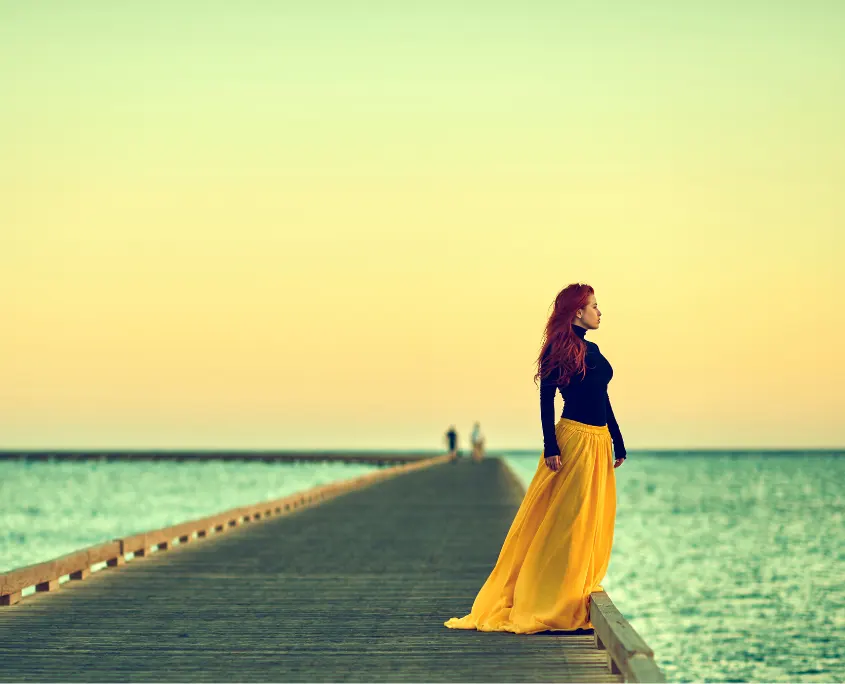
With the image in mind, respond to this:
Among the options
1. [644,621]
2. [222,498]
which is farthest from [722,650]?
[222,498]

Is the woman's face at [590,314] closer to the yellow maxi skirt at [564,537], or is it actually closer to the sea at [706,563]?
the yellow maxi skirt at [564,537]

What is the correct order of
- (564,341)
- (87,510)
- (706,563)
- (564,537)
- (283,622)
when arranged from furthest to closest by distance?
(87,510)
(706,563)
(283,622)
(564,341)
(564,537)

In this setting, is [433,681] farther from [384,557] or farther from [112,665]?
[384,557]

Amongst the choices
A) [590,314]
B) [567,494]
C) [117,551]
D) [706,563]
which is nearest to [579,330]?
[590,314]

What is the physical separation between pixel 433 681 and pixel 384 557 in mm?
7504

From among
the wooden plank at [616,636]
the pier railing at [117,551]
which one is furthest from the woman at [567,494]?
the pier railing at [117,551]

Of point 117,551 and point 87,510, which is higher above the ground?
point 117,551

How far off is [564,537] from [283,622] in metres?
2.52

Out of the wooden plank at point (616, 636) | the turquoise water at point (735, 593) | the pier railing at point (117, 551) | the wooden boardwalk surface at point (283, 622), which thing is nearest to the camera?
the wooden plank at point (616, 636)

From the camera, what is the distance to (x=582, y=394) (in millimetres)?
7836

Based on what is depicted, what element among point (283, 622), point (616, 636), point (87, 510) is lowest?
point (87, 510)

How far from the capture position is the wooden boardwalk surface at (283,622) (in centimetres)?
717

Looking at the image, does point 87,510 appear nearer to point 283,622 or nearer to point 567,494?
point 283,622

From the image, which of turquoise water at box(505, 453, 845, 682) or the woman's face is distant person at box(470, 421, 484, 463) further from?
the woman's face
